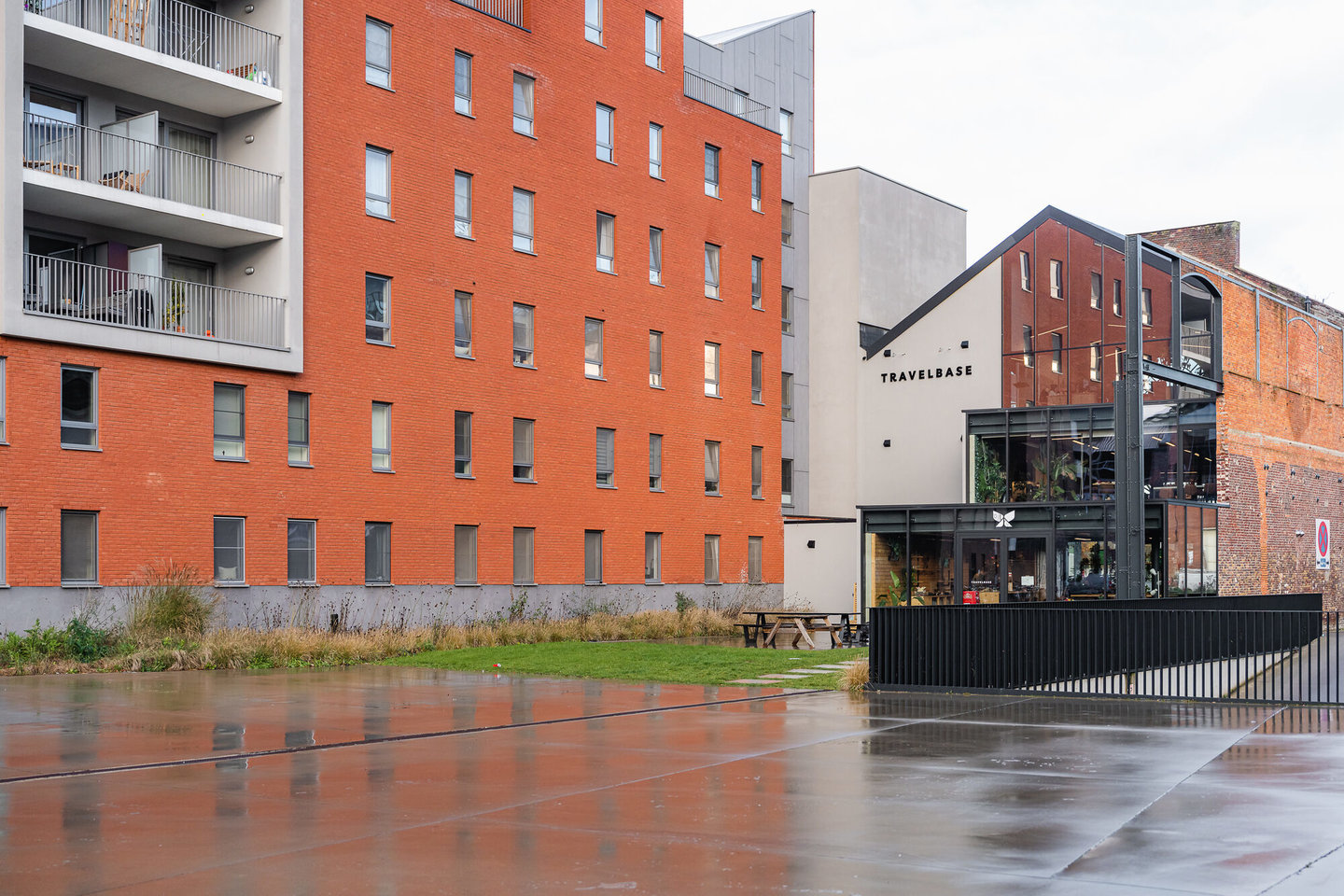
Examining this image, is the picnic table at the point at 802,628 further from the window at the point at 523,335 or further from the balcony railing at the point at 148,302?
the balcony railing at the point at 148,302

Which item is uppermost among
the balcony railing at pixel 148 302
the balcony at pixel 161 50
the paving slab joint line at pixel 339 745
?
the balcony at pixel 161 50

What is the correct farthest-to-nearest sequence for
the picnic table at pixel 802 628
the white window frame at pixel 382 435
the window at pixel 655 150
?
the window at pixel 655 150 → the white window frame at pixel 382 435 → the picnic table at pixel 802 628

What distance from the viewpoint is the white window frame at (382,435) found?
34156 mm

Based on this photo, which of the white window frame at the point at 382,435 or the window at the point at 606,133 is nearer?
the white window frame at the point at 382,435

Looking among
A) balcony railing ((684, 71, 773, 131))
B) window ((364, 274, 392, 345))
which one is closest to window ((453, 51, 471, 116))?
window ((364, 274, 392, 345))

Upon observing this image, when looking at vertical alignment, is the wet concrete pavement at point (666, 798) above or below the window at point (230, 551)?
below

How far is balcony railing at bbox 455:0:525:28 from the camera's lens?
39.2m

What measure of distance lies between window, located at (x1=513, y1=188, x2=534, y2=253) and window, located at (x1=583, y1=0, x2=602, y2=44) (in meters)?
6.01

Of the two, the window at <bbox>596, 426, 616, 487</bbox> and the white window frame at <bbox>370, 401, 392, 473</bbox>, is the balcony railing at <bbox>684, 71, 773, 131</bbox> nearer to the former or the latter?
the window at <bbox>596, 426, 616, 487</bbox>

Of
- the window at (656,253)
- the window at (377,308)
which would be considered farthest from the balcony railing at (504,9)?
the window at (377,308)

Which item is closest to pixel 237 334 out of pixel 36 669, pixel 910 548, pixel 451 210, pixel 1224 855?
pixel 451 210

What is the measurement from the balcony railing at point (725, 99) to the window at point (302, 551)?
20.9m

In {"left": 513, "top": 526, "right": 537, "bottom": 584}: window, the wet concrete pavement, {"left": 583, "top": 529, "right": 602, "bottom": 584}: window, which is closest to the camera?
the wet concrete pavement

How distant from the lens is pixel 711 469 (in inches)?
1789
